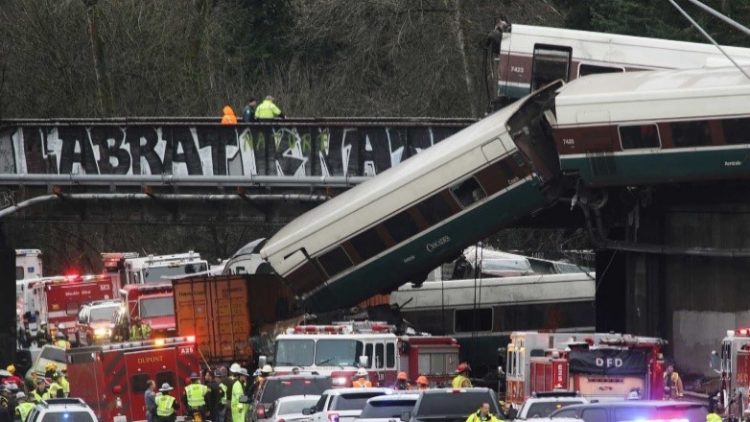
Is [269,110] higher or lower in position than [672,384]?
higher

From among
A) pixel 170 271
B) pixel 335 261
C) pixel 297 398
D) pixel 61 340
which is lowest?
pixel 61 340

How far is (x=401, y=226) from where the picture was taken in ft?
129

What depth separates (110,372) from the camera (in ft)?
Answer: 121

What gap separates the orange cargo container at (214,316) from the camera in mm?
46406

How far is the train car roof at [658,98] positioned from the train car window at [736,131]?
18cm

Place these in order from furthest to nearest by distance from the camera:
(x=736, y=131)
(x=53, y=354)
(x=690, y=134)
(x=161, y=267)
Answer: (x=161, y=267) → (x=53, y=354) → (x=690, y=134) → (x=736, y=131)

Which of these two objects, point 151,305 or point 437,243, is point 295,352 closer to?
point 437,243

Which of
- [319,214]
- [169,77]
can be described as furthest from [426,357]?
[169,77]

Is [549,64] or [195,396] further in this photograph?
[549,64]

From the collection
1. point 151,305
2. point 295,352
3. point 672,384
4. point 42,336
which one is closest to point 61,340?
point 42,336

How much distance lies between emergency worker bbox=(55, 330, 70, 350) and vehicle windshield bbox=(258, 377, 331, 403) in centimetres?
1604

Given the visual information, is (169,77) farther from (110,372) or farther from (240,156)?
(110,372)

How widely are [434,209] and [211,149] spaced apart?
7.96m

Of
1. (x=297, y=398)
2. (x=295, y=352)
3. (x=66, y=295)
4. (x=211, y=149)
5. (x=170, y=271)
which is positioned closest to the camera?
(x=297, y=398)
